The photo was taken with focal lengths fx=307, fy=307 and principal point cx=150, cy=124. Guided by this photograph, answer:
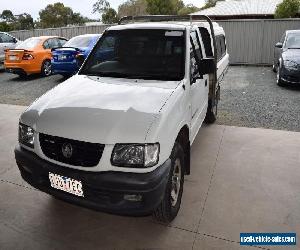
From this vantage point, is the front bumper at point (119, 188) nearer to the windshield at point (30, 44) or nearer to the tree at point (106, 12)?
the windshield at point (30, 44)

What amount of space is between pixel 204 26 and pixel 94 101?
111 inches

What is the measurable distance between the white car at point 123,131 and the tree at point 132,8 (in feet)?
185

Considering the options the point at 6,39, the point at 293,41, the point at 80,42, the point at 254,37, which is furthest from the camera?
the point at 6,39

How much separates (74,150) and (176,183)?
1.20 m

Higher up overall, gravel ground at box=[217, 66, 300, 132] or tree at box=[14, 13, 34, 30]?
tree at box=[14, 13, 34, 30]

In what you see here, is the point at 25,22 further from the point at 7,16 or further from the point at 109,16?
the point at 109,16

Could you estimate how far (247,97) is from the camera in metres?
8.18

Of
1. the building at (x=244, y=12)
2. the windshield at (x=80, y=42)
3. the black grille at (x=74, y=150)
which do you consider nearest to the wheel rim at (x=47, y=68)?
the windshield at (x=80, y=42)

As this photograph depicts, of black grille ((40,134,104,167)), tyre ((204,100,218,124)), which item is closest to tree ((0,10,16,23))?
tyre ((204,100,218,124))

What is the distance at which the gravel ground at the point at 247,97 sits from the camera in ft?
20.6

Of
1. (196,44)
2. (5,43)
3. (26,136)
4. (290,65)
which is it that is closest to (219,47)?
(196,44)

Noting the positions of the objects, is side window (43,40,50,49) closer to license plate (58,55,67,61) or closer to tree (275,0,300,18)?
license plate (58,55,67,61)

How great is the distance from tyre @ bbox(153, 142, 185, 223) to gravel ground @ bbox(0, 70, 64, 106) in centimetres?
585

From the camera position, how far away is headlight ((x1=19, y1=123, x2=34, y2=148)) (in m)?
2.92
